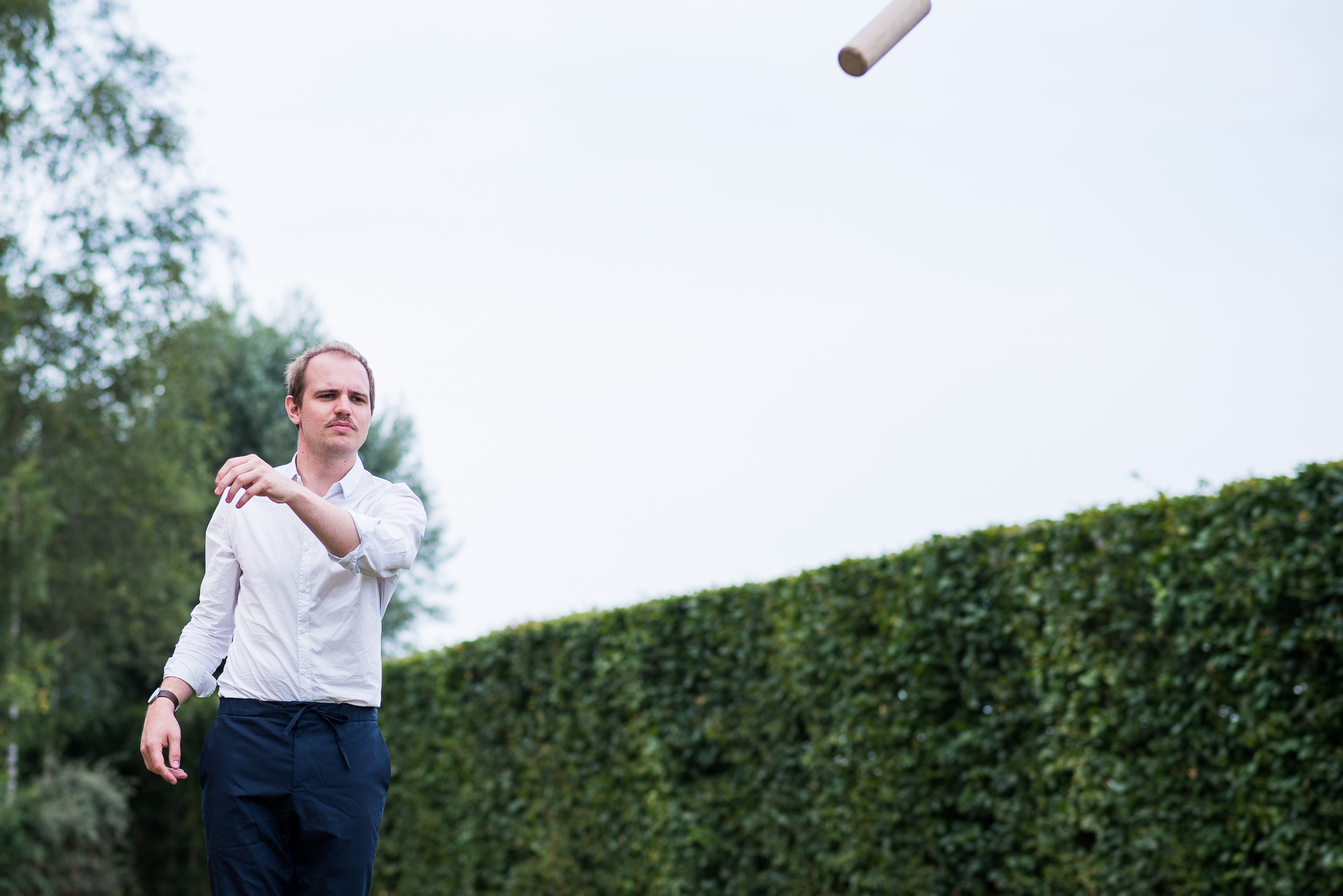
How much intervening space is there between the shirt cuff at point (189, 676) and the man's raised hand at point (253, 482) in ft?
1.84

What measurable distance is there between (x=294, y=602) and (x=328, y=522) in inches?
12.5

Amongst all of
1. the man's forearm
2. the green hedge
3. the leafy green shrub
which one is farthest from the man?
the leafy green shrub

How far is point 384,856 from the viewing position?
11.0 meters

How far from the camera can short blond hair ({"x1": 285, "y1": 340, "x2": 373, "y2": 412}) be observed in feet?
9.47

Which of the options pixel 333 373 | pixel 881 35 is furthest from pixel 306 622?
pixel 881 35

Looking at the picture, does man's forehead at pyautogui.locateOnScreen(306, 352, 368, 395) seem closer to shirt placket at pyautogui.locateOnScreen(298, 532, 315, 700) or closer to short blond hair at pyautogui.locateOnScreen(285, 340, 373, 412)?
short blond hair at pyautogui.locateOnScreen(285, 340, 373, 412)

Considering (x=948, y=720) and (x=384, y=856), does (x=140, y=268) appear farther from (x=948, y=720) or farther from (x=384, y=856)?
(x=948, y=720)

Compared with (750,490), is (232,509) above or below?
below

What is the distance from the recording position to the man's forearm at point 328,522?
2.53m

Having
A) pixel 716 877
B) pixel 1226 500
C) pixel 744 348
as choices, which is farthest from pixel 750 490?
pixel 1226 500

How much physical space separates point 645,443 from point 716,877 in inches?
114

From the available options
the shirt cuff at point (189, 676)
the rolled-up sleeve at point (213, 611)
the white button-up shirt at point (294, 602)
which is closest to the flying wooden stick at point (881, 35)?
the white button-up shirt at point (294, 602)

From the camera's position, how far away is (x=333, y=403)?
2850 millimetres

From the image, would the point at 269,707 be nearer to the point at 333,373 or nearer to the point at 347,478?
the point at 347,478
